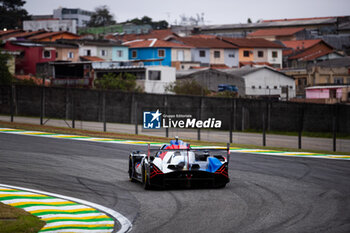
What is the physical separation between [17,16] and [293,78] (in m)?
92.5

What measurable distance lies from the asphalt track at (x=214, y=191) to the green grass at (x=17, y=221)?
2153 millimetres

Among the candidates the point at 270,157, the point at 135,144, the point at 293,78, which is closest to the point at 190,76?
the point at 293,78

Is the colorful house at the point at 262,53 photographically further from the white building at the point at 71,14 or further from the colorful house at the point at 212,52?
the white building at the point at 71,14

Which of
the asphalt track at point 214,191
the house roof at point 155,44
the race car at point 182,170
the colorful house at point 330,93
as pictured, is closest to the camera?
the asphalt track at point 214,191

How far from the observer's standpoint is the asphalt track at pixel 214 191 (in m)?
12.2

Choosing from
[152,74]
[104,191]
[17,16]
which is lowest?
[104,191]

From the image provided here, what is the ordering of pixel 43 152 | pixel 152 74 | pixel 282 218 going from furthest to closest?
pixel 152 74, pixel 43 152, pixel 282 218

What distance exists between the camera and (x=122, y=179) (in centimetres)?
1919

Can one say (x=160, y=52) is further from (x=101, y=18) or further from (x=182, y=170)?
(x=101, y=18)

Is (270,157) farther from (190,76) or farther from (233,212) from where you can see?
(190,76)

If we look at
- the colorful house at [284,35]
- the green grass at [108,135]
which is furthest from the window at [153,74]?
the colorful house at [284,35]

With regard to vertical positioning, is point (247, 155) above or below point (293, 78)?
below

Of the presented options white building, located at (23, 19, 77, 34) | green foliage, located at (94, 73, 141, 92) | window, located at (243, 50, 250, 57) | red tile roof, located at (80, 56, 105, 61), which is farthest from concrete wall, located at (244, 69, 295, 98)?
white building, located at (23, 19, 77, 34)
